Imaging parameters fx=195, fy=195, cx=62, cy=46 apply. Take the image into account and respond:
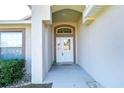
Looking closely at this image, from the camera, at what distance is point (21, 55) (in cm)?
1184

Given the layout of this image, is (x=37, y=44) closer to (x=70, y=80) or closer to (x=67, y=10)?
(x=70, y=80)

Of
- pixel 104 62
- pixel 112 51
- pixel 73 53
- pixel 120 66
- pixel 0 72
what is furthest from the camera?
pixel 73 53

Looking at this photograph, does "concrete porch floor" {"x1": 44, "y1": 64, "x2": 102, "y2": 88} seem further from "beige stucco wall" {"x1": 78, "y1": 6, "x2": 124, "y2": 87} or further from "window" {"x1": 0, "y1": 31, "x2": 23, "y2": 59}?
"window" {"x1": 0, "y1": 31, "x2": 23, "y2": 59}

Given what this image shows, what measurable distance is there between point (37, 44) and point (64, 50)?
32.8ft

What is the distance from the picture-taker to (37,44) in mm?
9406

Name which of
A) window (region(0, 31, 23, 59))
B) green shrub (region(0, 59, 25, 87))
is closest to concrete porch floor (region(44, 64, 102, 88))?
green shrub (region(0, 59, 25, 87))

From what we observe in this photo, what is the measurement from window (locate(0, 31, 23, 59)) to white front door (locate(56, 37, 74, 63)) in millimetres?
7662

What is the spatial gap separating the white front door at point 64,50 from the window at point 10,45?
766 cm

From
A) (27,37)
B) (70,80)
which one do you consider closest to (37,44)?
(70,80)
